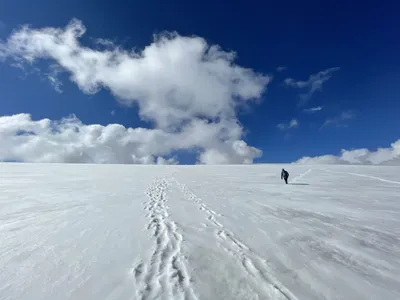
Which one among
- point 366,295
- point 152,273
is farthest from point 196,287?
point 366,295

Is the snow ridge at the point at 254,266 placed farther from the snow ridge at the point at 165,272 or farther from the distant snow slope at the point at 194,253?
the snow ridge at the point at 165,272

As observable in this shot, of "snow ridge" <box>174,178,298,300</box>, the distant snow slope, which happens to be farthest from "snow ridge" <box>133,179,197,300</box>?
"snow ridge" <box>174,178,298,300</box>

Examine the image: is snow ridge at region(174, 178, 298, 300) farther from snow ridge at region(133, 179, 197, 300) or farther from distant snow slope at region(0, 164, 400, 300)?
snow ridge at region(133, 179, 197, 300)

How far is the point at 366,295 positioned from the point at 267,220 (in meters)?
4.92

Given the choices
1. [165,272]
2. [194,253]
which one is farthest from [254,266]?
[165,272]

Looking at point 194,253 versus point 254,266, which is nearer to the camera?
point 254,266

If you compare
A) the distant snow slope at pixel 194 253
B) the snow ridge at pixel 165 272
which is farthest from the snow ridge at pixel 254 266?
the snow ridge at pixel 165 272

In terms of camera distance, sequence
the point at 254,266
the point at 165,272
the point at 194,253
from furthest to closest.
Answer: the point at 194,253 < the point at 254,266 < the point at 165,272

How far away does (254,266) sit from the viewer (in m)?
5.35

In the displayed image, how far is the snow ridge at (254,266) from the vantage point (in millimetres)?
4332

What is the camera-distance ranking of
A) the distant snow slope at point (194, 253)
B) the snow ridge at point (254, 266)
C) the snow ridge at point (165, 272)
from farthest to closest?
1. the distant snow slope at point (194, 253)
2. the snow ridge at point (254, 266)
3. the snow ridge at point (165, 272)

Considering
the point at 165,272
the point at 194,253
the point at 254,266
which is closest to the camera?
the point at 165,272

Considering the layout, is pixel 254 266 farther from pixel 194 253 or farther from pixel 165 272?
pixel 165 272

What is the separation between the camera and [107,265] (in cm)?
528
